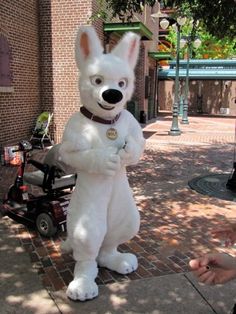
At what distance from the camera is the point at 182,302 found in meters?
3.28

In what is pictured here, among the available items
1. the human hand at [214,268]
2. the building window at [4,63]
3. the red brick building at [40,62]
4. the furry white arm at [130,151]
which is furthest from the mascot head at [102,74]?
the red brick building at [40,62]

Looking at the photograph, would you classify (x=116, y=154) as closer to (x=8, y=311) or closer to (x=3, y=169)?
(x=8, y=311)

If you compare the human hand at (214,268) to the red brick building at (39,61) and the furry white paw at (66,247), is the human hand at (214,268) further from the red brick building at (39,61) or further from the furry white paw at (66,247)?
the red brick building at (39,61)

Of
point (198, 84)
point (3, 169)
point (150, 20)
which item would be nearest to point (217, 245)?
point (3, 169)

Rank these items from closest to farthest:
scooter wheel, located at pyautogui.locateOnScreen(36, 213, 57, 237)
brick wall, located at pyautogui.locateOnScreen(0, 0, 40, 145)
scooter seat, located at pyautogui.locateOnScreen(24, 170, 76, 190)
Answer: scooter wheel, located at pyautogui.locateOnScreen(36, 213, 57, 237) → scooter seat, located at pyautogui.locateOnScreen(24, 170, 76, 190) → brick wall, located at pyautogui.locateOnScreen(0, 0, 40, 145)

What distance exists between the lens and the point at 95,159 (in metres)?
3.17

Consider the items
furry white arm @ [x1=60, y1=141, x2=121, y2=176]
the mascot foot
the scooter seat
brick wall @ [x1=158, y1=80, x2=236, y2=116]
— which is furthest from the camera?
brick wall @ [x1=158, y1=80, x2=236, y2=116]

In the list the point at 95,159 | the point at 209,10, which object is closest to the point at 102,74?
the point at 95,159

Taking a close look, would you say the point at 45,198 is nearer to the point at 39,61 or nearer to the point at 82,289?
the point at 82,289

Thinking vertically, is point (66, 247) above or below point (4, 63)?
below

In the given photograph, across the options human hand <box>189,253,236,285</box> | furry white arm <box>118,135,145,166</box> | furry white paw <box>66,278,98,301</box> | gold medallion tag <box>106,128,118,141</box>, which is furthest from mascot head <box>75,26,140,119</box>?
human hand <box>189,253,236,285</box>

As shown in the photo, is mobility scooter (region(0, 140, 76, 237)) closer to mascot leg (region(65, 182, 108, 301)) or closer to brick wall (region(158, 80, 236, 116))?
mascot leg (region(65, 182, 108, 301))

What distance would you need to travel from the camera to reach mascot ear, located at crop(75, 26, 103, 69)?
3.35m

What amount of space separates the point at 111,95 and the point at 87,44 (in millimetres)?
536
